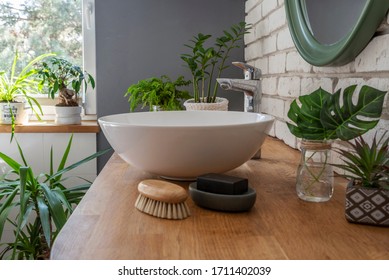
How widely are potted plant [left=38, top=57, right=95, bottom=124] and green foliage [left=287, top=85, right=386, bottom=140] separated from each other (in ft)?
4.82

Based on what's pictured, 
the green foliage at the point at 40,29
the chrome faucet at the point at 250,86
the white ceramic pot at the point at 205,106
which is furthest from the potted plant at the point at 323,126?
the green foliage at the point at 40,29

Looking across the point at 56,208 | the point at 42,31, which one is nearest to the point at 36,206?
the point at 56,208

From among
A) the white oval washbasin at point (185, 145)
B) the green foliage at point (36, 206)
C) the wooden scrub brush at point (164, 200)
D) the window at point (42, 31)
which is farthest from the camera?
the window at point (42, 31)

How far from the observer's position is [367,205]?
63 cm

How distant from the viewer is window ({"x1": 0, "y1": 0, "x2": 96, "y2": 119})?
2258 millimetres

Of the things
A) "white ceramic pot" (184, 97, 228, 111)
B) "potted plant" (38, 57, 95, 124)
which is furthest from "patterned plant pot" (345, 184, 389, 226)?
"potted plant" (38, 57, 95, 124)

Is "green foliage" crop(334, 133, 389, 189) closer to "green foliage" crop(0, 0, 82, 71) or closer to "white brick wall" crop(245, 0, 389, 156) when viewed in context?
"white brick wall" crop(245, 0, 389, 156)

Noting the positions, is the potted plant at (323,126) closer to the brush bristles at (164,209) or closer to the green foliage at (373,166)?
the green foliage at (373,166)

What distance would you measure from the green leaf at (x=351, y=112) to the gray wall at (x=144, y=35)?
55.2 inches

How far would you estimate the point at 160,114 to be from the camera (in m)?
1.18

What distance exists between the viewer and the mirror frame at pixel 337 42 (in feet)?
2.70

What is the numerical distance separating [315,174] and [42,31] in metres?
1.90
